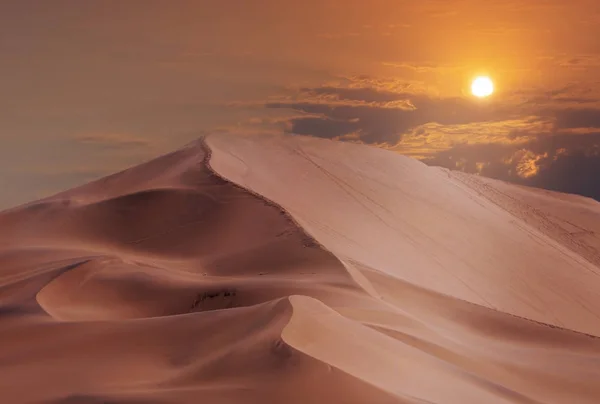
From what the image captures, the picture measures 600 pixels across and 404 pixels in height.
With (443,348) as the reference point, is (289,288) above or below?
below

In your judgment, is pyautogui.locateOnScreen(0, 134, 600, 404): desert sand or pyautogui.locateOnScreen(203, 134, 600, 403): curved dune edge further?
pyautogui.locateOnScreen(203, 134, 600, 403): curved dune edge

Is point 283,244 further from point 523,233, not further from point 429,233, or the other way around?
point 523,233

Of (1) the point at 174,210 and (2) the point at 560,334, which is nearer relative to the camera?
(2) the point at 560,334

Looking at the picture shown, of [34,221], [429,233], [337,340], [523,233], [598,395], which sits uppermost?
[523,233]

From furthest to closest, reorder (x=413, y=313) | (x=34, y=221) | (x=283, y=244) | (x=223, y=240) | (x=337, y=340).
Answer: (x=34, y=221) → (x=223, y=240) → (x=283, y=244) → (x=413, y=313) → (x=337, y=340)

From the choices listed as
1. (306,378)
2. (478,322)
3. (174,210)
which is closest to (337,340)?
(306,378)

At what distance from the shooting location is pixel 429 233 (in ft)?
83.7

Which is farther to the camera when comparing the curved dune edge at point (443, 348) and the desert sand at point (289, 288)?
the curved dune edge at point (443, 348)

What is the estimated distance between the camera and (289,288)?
42.7 feet

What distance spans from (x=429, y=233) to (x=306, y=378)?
17954mm

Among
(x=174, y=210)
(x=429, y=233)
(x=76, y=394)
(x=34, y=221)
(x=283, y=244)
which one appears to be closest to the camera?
(x=76, y=394)

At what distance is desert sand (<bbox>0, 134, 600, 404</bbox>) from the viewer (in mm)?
8711

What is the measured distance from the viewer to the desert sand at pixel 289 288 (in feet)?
28.6

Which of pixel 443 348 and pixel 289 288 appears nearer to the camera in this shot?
pixel 443 348
